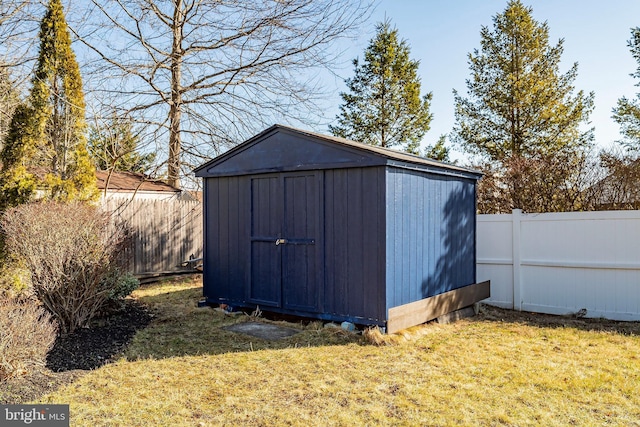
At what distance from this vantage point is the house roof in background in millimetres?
12781

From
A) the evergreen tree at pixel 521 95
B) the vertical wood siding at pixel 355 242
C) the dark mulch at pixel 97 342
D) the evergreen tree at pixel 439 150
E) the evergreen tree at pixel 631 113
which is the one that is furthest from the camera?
the evergreen tree at pixel 439 150

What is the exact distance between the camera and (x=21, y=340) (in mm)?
3768

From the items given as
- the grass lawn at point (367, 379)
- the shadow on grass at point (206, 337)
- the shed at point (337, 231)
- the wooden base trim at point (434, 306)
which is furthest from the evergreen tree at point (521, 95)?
the shadow on grass at point (206, 337)

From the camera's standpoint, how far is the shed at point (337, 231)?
536 centimetres

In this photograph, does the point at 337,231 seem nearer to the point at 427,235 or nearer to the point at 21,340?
the point at 427,235

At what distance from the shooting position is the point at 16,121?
22.5 feet

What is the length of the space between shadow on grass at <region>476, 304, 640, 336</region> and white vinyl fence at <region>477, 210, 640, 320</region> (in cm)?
15

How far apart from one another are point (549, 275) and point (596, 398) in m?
3.55

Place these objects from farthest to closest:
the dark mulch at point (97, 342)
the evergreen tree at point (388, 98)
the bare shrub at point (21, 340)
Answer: the evergreen tree at point (388, 98) < the dark mulch at point (97, 342) < the bare shrub at point (21, 340)

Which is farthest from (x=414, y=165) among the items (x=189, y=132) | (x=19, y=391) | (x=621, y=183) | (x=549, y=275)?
(x=189, y=132)

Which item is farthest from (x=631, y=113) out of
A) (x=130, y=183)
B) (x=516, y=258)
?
(x=130, y=183)

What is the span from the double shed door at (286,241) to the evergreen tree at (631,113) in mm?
11845

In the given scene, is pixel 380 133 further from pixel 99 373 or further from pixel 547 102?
pixel 99 373

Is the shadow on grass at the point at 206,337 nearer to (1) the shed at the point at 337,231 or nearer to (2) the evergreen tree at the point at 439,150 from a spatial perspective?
(1) the shed at the point at 337,231
